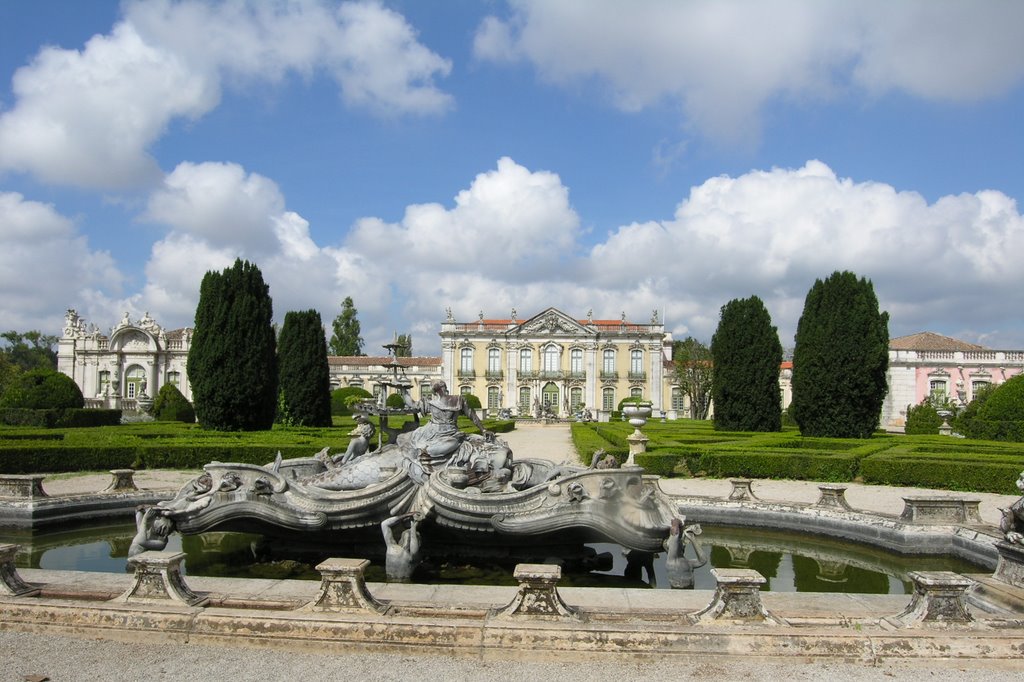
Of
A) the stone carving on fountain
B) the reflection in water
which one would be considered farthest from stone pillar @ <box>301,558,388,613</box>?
the reflection in water

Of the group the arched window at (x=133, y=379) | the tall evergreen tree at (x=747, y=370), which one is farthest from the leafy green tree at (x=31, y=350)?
the tall evergreen tree at (x=747, y=370)

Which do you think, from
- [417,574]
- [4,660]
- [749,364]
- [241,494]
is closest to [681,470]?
[417,574]

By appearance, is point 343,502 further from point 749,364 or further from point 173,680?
point 749,364

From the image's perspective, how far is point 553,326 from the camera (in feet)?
201

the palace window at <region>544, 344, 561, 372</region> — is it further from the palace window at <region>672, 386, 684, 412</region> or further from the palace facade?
the palace window at <region>672, 386, 684, 412</region>

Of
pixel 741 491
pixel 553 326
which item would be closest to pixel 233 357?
pixel 741 491

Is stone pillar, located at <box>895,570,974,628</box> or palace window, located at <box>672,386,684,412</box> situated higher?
palace window, located at <box>672,386,684,412</box>

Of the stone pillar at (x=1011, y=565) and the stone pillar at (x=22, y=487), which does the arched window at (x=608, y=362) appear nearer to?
the stone pillar at (x=22, y=487)

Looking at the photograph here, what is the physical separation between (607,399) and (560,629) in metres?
57.2

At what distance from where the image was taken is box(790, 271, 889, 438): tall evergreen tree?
2230cm

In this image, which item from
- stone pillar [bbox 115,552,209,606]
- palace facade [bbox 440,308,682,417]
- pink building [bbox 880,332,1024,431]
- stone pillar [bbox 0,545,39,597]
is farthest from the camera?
palace facade [bbox 440,308,682,417]

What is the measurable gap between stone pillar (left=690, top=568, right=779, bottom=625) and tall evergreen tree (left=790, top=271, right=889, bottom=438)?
1954cm

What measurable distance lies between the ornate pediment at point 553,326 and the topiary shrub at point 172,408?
A: 1312 inches

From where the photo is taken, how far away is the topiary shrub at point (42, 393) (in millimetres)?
26281
